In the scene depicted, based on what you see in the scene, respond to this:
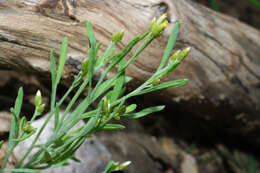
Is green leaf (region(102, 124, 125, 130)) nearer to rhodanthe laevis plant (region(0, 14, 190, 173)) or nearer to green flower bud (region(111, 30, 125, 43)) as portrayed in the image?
rhodanthe laevis plant (region(0, 14, 190, 173))

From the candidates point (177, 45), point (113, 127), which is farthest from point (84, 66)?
point (177, 45)

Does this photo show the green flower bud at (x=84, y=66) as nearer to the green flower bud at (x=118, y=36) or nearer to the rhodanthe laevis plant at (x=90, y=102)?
the rhodanthe laevis plant at (x=90, y=102)

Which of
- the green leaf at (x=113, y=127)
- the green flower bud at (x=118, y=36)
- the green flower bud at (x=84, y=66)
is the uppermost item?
the green flower bud at (x=118, y=36)

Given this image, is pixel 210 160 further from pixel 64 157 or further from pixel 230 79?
pixel 64 157

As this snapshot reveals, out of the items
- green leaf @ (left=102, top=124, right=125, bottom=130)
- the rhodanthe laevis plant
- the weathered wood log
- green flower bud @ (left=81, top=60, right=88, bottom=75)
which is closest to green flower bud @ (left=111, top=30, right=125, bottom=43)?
the rhodanthe laevis plant

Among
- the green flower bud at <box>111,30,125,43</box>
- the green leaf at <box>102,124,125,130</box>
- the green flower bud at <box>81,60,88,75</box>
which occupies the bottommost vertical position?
the green leaf at <box>102,124,125,130</box>

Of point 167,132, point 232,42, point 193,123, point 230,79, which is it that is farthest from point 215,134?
point 232,42

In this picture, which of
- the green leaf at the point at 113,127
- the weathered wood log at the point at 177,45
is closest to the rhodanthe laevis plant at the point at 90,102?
the green leaf at the point at 113,127

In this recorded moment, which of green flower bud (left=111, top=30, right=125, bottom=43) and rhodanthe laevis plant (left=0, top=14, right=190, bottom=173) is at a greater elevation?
green flower bud (left=111, top=30, right=125, bottom=43)
